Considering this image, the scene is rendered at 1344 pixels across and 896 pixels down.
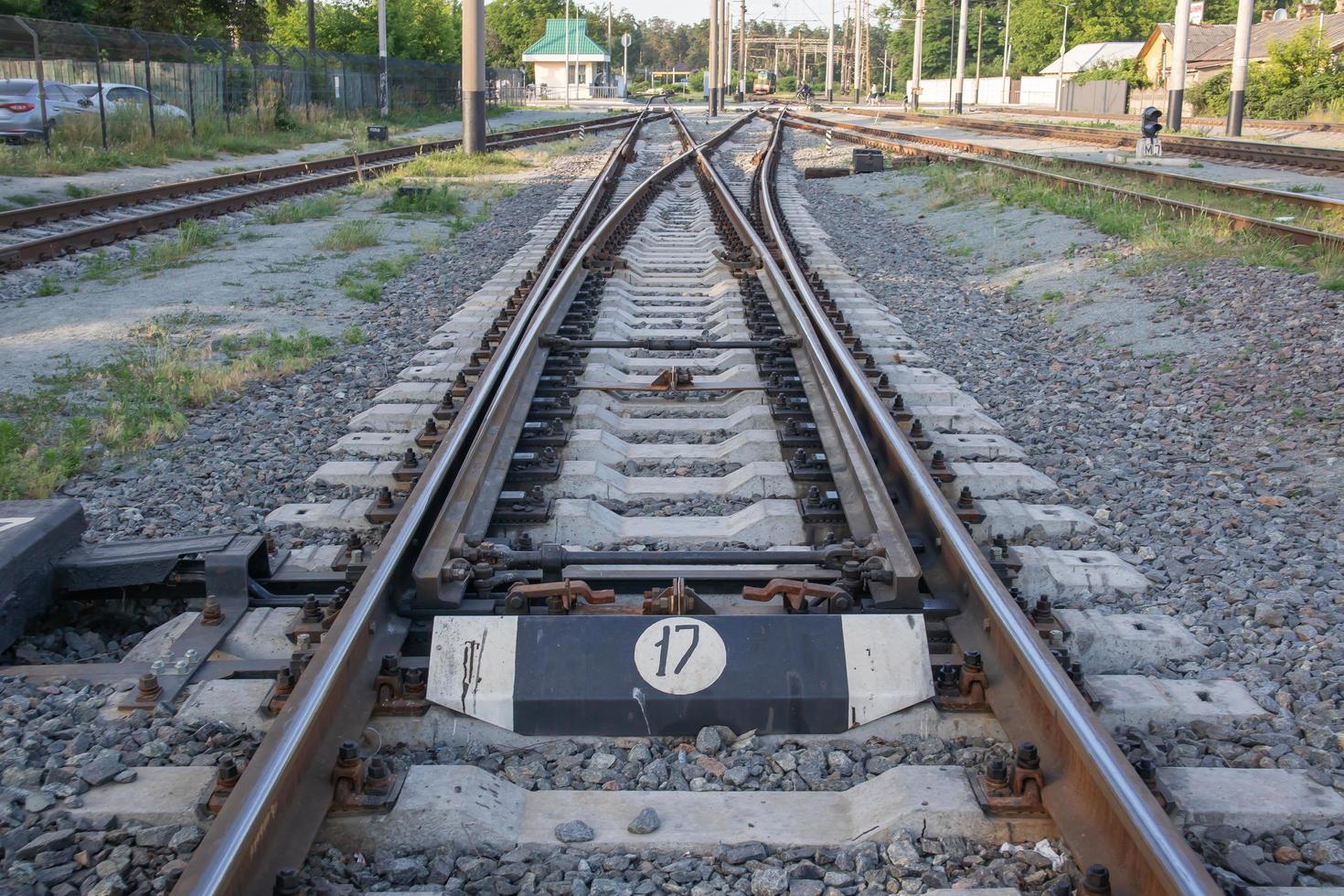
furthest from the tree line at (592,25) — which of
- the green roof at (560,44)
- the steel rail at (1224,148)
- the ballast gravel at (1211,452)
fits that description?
the ballast gravel at (1211,452)

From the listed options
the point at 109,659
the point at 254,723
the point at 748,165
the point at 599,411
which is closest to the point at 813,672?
the point at 254,723

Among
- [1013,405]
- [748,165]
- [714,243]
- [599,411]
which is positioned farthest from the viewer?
[748,165]

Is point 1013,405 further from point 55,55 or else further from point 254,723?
point 55,55

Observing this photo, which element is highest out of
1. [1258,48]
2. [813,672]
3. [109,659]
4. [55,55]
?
[1258,48]

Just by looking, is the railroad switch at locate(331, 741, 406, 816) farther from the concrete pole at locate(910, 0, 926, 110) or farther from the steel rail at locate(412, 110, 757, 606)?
the concrete pole at locate(910, 0, 926, 110)

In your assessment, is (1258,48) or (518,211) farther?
(1258,48)

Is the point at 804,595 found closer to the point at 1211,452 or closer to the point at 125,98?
the point at 1211,452

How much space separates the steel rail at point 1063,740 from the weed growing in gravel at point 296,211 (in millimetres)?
11908

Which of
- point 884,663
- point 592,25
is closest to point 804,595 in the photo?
point 884,663

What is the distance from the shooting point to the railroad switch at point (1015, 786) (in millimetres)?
2609

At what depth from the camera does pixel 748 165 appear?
22516 mm

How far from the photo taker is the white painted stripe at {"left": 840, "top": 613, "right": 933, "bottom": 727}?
9.94ft

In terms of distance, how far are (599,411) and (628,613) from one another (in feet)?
7.98

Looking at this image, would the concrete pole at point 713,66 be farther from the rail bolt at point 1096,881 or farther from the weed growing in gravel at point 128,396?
the rail bolt at point 1096,881
